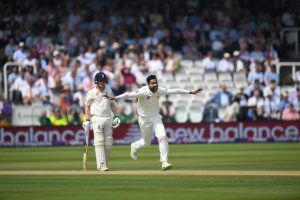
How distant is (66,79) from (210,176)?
14289 millimetres

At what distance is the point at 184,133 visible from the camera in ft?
94.9

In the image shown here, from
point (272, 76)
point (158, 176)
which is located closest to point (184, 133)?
point (272, 76)

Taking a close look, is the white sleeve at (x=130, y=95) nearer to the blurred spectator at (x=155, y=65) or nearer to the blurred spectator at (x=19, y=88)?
the blurred spectator at (x=19, y=88)

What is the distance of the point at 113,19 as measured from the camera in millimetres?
32156

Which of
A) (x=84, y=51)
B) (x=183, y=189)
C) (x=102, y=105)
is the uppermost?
(x=84, y=51)

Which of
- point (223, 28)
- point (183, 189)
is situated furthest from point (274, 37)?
point (183, 189)

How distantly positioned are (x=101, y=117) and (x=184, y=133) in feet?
37.3

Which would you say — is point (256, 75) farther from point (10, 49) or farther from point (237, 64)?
point (10, 49)

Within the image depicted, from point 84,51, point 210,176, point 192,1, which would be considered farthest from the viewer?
point 192,1

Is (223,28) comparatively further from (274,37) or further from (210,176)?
(210,176)

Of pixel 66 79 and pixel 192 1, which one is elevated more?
pixel 192 1

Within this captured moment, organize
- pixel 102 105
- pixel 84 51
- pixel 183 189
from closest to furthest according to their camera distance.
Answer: pixel 183 189
pixel 102 105
pixel 84 51

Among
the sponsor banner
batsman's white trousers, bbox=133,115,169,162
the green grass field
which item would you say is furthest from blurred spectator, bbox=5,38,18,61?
batsman's white trousers, bbox=133,115,169,162

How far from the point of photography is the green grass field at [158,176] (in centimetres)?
1349
